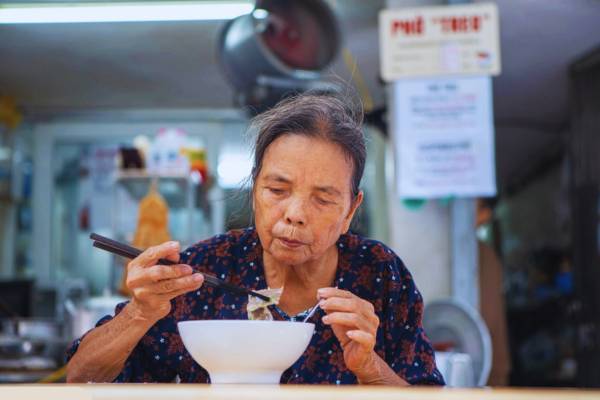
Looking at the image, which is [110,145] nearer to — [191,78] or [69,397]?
[191,78]

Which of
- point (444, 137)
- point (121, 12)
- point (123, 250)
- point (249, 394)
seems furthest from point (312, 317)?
point (121, 12)

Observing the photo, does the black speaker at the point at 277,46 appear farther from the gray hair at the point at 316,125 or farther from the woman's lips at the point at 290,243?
the woman's lips at the point at 290,243

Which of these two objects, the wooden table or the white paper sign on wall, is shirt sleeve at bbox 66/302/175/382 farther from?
the white paper sign on wall

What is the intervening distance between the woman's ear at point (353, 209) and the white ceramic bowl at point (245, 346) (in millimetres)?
530

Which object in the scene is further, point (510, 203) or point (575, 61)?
point (510, 203)

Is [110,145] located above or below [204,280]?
above

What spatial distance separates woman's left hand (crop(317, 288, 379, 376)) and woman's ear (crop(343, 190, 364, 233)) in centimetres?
38

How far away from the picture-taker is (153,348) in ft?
5.59

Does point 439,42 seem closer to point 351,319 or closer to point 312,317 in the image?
point 312,317

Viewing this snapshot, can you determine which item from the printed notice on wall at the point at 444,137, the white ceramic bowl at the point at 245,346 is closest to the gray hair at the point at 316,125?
the white ceramic bowl at the point at 245,346

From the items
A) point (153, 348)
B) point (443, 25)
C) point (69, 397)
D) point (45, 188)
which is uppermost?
point (443, 25)

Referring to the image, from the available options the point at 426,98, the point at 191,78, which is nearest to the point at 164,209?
the point at 426,98

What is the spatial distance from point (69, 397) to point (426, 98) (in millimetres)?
3209

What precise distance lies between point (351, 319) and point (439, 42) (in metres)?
2.60
